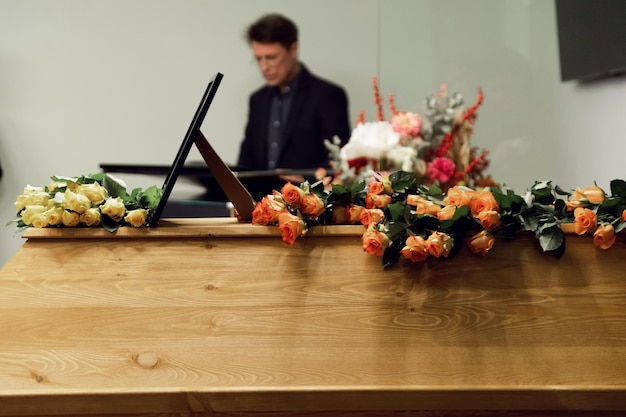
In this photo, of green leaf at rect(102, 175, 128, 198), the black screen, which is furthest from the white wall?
green leaf at rect(102, 175, 128, 198)

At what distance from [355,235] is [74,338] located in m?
0.57

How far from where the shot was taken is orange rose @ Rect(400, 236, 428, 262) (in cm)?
146

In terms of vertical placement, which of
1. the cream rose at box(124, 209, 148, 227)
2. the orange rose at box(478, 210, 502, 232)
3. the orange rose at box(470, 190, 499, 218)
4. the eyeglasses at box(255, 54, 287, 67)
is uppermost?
the eyeglasses at box(255, 54, 287, 67)

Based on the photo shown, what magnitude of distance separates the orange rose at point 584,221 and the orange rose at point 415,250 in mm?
299

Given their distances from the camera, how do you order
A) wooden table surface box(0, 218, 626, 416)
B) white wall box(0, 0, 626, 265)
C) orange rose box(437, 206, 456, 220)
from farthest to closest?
white wall box(0, 0, 626, 265) → orange rose box(437, 206, 456, 220) → wooden table surface box(0, 218, 626, 416)

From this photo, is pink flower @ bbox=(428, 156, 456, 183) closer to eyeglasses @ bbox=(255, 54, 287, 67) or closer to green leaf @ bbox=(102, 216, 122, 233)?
green leaf @ bbox=(102, 216, 122, 233)

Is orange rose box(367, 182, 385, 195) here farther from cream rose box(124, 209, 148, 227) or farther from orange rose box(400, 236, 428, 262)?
cream rose box(124, 209, 148, 227)

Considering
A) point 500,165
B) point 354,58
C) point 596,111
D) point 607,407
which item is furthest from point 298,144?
point 607,407

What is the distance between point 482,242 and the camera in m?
1.49

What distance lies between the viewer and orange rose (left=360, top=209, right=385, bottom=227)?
152 cm

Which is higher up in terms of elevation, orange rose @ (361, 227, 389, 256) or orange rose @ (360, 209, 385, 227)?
orange rose @ (360, 209, 385, 227)

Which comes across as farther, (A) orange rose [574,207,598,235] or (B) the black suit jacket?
(B) the black suit jacket

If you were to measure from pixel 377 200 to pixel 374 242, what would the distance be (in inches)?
5.1

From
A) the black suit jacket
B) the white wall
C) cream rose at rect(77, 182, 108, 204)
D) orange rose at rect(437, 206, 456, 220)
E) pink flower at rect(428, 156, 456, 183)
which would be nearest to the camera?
orange rose at rect(437, 206, 456, 220)
